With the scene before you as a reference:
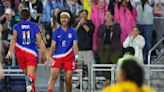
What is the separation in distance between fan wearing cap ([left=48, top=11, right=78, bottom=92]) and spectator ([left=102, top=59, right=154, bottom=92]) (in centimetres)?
746

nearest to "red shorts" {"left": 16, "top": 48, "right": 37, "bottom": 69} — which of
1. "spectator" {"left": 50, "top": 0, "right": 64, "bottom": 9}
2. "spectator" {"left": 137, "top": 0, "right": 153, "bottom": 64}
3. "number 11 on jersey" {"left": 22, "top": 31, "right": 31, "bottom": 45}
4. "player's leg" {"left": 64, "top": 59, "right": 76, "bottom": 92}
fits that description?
"number 11 on jersey" {"left": 22, "top": 31, "right": 31, "bottom": 45}

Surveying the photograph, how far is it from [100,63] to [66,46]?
2.01m

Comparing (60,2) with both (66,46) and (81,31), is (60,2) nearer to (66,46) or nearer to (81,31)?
(81,31)

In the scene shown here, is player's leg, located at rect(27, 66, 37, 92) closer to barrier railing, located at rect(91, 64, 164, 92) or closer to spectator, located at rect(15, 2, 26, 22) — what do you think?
barrier railing, located at rect(91, 64, 164, 92)

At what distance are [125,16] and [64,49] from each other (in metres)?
2.99

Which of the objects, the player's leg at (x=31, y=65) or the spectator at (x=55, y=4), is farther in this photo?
the spectator at (x=55, y=4)

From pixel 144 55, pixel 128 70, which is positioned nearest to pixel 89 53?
pixel 144 55

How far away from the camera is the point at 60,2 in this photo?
57.6 ft

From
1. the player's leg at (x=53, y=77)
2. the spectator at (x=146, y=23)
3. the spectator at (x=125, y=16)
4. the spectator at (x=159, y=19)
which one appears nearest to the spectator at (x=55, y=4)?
the spectator at (x=125, y=16)

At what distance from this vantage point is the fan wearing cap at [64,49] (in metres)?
14.6

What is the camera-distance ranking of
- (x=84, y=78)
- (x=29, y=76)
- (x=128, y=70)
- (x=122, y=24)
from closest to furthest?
1. (x=128, y=70)
2. (x=29, y=76)
3. (x=84, y=78)
4. (x=122, y=24)

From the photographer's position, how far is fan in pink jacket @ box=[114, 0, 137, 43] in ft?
55.4

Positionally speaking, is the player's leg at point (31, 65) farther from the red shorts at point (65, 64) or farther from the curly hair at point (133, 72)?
the curly hair at point (133, 72)

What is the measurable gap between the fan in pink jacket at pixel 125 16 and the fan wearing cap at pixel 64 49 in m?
2.50
